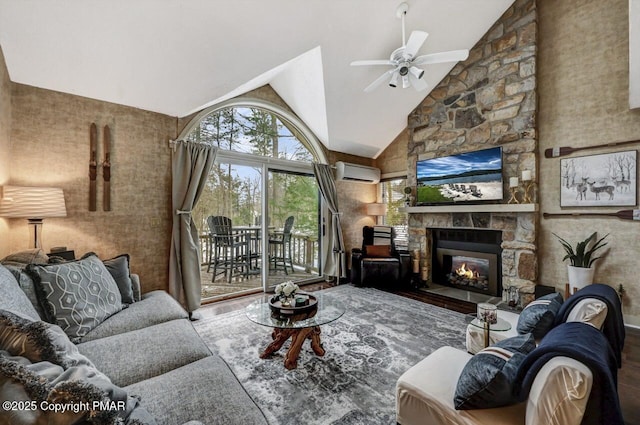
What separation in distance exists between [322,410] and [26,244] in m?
3.26

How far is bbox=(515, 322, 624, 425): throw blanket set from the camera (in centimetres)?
89

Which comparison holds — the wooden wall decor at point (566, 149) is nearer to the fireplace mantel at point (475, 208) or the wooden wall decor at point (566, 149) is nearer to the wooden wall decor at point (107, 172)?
the fireplace mantel at point (475, 208)

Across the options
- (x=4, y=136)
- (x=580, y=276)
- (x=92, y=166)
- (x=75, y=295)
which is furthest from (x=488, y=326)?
(x=4, y=136)

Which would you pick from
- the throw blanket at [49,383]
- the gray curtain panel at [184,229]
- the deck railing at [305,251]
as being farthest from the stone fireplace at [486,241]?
the throw blanket at [49,383]

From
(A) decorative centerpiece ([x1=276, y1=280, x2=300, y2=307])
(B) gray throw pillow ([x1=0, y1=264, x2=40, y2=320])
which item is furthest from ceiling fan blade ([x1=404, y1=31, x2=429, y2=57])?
(B) gray throw pillow ([x1=0, y1=264, x2=40, y2=320])

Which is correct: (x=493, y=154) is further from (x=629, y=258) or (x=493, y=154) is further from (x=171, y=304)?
(x=171, y=304)

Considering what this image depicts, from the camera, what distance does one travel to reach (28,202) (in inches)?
91.7

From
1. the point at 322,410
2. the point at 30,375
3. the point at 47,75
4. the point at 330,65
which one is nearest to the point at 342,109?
the point at 330,65

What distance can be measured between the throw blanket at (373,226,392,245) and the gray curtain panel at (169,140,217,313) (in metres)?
3.18

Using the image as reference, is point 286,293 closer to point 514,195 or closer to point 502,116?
point 514,195

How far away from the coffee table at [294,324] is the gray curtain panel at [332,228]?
97.4 inches

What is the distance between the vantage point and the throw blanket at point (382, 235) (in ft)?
16.8

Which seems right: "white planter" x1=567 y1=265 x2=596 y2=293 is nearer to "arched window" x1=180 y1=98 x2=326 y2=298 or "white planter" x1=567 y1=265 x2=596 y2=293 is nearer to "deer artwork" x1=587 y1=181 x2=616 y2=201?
"deer artwork" x1=587 y1=181 x2=616 y2=201

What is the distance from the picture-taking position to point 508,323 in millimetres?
2160
